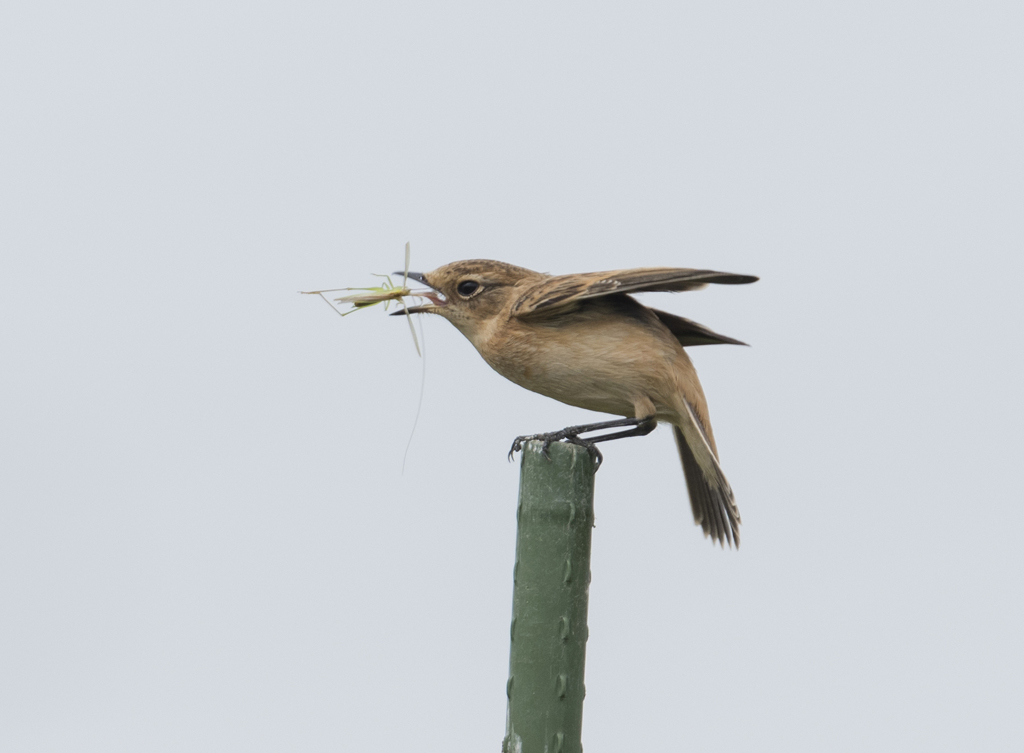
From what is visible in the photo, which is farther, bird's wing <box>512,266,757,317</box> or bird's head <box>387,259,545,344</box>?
bird's head <box>387,259,545,344</box>

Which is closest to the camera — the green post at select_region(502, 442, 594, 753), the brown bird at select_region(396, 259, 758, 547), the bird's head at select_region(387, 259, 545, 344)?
the green post at select_region(502, 442, 594, 753)

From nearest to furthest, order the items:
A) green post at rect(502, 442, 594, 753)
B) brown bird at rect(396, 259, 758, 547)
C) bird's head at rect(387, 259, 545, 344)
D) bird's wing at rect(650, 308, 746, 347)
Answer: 1. green post at rect(502, 442, 594, 753)
2. brown bird at rect(396, 259, 758, 547)
3. bird's head at rect(387, 259, 545, 344)
4. bird's wing at rect(650, 308, 746, 347)

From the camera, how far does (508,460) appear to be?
6.48 meters

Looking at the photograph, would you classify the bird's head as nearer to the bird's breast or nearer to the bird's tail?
the bird's breast

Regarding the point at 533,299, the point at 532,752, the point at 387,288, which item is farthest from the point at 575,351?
the point at 532,752

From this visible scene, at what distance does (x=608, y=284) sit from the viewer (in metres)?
6.22

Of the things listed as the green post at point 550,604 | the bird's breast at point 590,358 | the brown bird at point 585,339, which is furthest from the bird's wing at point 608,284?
the green post at point 550,604

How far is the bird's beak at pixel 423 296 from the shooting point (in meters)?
6.91

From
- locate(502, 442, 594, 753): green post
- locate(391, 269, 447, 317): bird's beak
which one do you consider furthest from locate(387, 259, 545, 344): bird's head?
locate(502, 442, 594, 753): green post

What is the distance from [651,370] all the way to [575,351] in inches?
18.0

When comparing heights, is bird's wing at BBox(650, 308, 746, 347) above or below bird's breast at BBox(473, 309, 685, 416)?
above

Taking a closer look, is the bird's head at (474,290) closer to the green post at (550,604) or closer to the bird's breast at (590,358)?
the bird's breast at (590,358)

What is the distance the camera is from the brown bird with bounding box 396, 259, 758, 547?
6.40 m

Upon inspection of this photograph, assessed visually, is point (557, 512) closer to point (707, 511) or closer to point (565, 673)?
point (565, 673)
